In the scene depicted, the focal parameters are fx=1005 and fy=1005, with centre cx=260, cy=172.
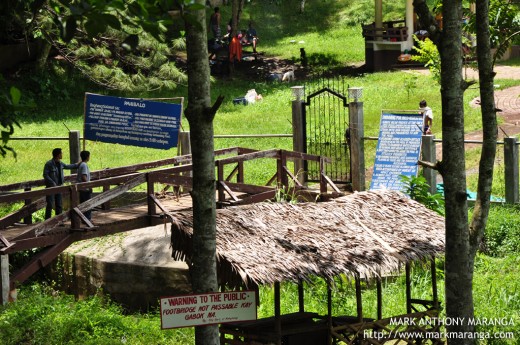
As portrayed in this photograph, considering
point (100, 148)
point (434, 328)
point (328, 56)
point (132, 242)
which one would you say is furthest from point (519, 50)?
point (434, 328)

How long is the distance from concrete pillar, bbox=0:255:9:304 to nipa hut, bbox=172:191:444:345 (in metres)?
3.78

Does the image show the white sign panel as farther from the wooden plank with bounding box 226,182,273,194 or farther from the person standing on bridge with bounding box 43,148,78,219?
the person standing on bridge with bounding box 43,148,78,219

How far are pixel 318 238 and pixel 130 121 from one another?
26.7ft

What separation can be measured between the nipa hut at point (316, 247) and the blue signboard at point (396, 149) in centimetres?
579

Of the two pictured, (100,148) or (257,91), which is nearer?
(100,148)

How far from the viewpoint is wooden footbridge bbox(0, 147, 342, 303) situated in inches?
551

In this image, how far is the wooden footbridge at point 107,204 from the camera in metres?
14.0

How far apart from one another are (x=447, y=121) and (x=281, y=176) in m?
7.16

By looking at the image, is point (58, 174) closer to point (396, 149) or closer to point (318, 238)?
point (318, 238)

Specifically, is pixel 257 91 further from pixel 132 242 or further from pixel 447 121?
pixel 447 121

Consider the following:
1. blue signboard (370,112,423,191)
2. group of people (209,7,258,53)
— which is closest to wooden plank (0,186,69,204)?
blue signboard (370,112,423,191)

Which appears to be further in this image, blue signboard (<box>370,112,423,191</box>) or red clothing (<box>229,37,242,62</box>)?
red clothing (<box>229,37,242,62</box>)

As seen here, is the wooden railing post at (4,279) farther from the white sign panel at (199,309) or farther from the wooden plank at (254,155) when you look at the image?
the white sign panel at (199,309)

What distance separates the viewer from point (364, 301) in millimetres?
14875
